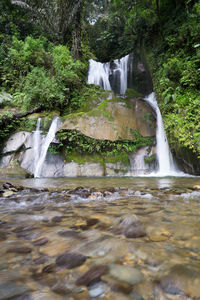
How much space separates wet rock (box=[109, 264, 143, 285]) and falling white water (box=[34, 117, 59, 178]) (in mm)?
7024

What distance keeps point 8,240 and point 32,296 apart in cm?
68

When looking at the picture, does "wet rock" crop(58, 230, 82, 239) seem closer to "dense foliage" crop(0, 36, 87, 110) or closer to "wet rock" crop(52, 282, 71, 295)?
"wet rock" crop(52, 282, 71, 295)

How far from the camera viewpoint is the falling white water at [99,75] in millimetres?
12203

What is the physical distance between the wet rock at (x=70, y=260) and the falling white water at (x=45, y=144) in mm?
6796

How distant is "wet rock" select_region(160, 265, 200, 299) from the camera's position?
67cm

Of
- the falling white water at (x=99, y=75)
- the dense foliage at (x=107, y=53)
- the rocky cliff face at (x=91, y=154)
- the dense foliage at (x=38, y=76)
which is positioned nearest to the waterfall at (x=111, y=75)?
the falling white water at (x=99, y=75)

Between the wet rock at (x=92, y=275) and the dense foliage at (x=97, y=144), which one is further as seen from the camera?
the dense foliage at (x=97, y=144)

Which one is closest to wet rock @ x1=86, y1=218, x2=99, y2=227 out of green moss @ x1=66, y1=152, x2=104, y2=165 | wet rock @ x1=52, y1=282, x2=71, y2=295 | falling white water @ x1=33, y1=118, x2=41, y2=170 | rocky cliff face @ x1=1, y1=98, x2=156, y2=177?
wet rock @ x1=52, y1=282, x2=71, y2=295

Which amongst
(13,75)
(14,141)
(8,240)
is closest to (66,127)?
(14,141)

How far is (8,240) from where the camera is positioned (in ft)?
3.95

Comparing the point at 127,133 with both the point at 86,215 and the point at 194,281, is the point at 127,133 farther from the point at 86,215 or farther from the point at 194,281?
the point at 194,281

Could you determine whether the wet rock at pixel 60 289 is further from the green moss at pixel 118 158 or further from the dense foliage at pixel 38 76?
the dense foliage at pixel 38 76

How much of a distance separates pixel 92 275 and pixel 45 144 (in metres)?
7.44

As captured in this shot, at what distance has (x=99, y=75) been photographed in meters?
12.6
